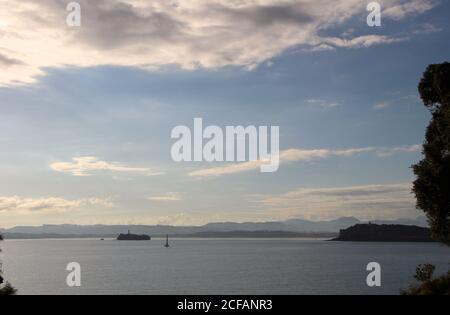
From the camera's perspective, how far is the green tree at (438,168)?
3306 cm

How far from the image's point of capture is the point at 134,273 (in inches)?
6235

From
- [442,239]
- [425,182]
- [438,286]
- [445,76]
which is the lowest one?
[438,286]

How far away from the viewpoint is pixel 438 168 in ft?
109

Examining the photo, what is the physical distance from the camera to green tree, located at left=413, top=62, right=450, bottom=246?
3306 centimetres
